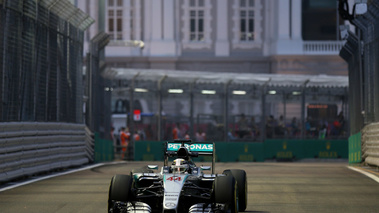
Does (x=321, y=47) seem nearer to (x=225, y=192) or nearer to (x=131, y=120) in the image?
(x=131, y=120)

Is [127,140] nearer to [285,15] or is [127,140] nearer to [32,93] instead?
[32,93]

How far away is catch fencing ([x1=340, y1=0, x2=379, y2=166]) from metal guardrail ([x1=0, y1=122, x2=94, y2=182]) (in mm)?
8033

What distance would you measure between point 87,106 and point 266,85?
12030 mm

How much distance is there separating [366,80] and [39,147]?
35.1 feet

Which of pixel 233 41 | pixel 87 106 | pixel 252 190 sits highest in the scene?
pixel 233 41

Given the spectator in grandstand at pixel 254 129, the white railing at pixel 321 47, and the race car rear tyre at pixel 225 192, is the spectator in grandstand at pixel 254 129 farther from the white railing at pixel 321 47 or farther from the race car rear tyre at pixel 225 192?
the race car rear tyre at pixel 225 192

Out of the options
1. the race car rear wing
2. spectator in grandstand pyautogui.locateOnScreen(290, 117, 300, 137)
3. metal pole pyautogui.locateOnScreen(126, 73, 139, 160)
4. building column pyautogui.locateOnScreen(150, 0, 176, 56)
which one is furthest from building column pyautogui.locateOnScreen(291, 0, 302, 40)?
the race car rear wing

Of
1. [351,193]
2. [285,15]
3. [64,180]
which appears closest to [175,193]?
[351,193]

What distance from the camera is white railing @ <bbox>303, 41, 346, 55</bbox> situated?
210 ft

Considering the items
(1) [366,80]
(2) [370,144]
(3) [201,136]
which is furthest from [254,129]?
(2) [370,144]

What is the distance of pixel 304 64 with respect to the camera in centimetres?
6397

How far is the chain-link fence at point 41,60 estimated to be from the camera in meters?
19.4

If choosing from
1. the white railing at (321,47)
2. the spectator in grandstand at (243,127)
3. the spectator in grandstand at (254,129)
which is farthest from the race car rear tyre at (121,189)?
the white railing at (321,47)

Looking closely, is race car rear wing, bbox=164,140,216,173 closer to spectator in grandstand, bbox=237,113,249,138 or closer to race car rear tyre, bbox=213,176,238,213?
race car rear tyre, bbox=213,176,238,213
